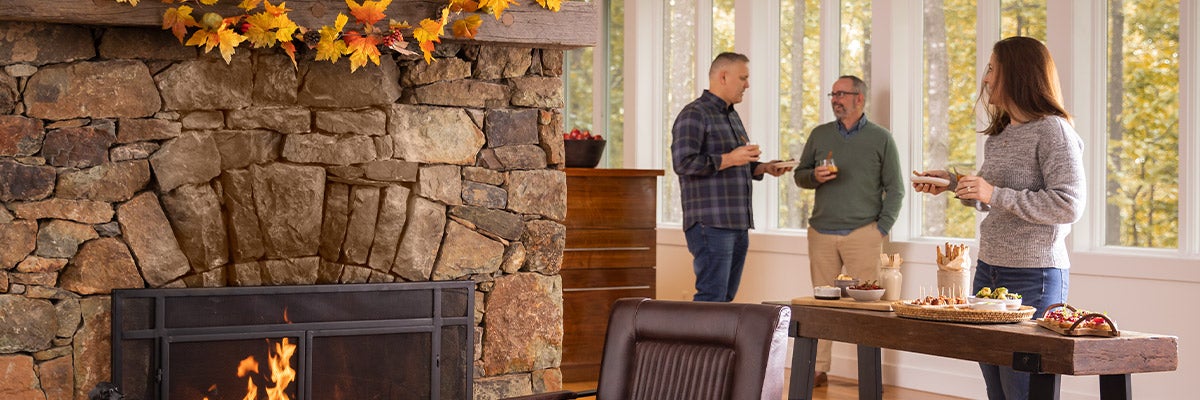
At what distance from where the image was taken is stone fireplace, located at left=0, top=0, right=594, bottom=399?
13.3 ft

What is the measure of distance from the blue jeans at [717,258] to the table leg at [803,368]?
1945 mm

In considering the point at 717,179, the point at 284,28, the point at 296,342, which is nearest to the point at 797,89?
the point at 717,179

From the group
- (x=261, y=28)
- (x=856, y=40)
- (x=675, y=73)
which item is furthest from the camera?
(x=675, y=73)

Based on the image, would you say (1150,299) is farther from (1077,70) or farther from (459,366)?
(459,366)

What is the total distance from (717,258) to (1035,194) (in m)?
2.46

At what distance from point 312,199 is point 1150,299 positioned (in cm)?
334

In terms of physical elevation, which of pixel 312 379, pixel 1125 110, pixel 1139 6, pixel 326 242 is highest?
pixel 1139 6

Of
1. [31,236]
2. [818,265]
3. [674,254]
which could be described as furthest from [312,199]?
[674,254]

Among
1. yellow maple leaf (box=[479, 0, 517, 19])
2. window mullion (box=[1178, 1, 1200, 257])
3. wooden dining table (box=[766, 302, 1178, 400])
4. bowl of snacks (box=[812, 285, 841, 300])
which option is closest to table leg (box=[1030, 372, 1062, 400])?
wooden dining table (box=[766, 302, 1178, 400])

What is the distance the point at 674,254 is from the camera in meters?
8.33

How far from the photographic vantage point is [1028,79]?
12.9 ft

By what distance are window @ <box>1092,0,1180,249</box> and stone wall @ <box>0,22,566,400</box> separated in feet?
8.19

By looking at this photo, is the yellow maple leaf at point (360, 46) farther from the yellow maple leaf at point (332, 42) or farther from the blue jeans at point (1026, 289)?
the blue jeans at point (1026, 289)

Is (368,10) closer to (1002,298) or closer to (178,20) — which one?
(178,20)
